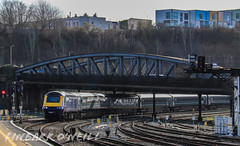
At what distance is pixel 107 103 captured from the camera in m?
52.5

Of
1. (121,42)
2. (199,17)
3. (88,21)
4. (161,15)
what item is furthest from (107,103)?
(199,17)

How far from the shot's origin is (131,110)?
57031 mm

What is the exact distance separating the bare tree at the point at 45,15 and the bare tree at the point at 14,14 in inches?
178

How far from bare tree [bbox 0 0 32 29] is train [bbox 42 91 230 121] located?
73.6 m

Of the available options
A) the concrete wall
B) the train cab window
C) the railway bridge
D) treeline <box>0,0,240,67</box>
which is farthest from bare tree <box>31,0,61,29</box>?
the train cab window

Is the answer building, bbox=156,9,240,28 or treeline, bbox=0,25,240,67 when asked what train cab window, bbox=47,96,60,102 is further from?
building, bbox=156,9,240,28

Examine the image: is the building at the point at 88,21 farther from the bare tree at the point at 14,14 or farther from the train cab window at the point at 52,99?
the train cab window at the point at 52,99

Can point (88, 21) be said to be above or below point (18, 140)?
above

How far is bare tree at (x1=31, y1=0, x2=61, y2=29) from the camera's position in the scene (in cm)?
13552

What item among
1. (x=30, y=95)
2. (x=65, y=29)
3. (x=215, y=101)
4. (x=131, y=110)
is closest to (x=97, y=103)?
(x=131, y=110)

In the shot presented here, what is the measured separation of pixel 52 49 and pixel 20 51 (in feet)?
30.1

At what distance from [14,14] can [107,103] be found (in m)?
84.9

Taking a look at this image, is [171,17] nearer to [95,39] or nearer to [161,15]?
[161,15]

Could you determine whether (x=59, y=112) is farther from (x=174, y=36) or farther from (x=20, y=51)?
(x=174, y=36)
